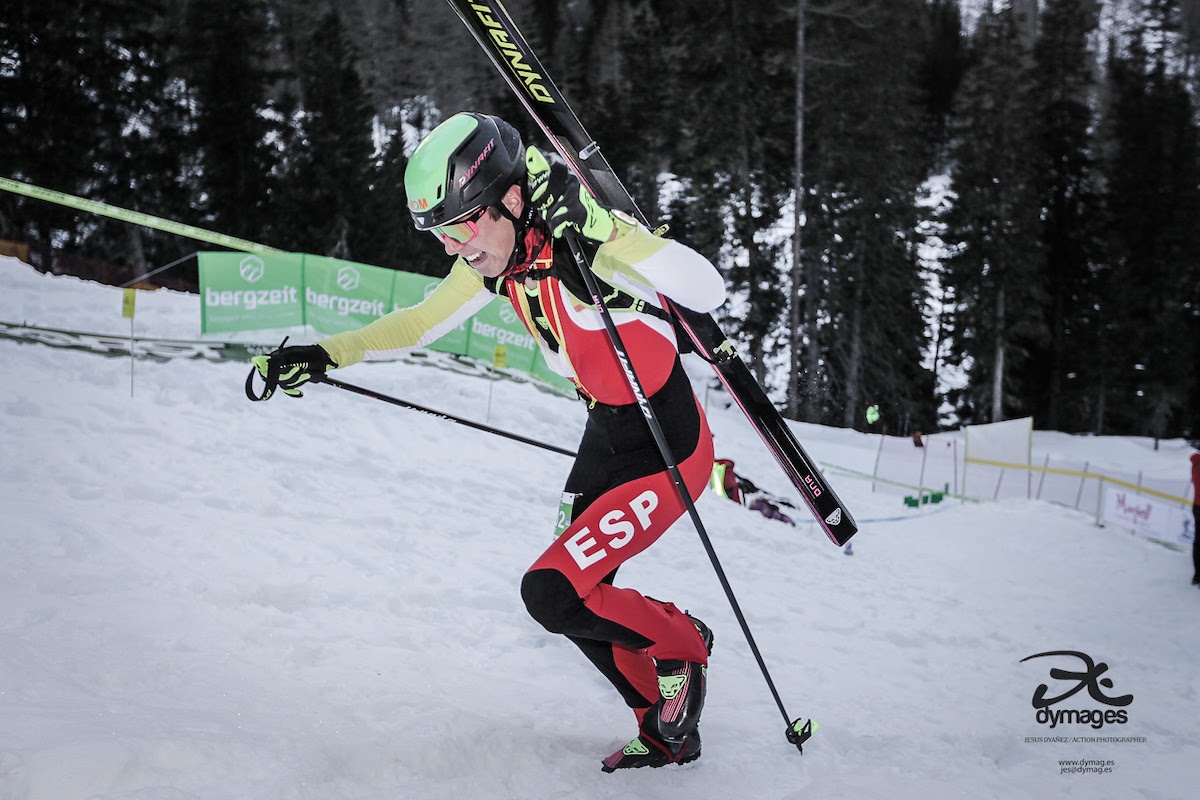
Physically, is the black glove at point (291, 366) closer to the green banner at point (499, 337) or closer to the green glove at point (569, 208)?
the green glove at point (569, 208)

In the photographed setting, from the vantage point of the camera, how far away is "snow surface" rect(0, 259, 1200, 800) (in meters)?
2.34

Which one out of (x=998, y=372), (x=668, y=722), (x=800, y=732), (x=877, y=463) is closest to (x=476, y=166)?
(x=668, y=722)

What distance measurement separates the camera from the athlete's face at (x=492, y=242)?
2418 mm

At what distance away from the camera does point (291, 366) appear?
2.77 m

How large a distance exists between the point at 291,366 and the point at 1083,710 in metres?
4.03

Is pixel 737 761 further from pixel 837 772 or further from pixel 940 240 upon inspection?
pixel 940 240

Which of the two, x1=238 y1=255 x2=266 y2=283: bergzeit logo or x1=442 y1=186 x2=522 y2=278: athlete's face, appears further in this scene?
x1=238 y1=255 x2=266 y2=283: bergzeit logo

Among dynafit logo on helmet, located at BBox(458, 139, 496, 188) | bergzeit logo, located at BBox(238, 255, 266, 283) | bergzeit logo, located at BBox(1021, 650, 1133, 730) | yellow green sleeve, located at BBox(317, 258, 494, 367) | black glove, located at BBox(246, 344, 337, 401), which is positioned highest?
bergzeit logo, located at BBox(238, 255, 266, 283)

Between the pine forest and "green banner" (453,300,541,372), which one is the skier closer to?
the pine forest

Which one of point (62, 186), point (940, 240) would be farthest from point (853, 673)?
point (940, 240)

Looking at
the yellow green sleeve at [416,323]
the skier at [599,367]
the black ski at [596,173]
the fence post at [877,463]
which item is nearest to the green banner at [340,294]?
the fence post at [877,463]

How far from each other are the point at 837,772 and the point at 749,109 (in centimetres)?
1605

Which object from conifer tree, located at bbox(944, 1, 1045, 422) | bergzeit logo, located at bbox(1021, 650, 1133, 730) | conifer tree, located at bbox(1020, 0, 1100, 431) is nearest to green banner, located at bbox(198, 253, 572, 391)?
bergzeit logo, located at bbox(1021, 650, 1133, 730)

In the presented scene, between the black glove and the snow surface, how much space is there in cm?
103
